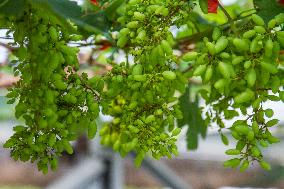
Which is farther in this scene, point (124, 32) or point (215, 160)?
point (215, 160)

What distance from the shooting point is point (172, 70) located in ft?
2.83

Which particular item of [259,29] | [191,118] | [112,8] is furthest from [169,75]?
[191,118]

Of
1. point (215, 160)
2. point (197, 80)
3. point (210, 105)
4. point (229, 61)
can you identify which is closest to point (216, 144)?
point (215, 160)

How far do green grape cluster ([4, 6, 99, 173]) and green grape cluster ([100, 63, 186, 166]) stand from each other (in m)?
0.04

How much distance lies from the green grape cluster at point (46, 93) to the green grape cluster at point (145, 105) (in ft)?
0.14

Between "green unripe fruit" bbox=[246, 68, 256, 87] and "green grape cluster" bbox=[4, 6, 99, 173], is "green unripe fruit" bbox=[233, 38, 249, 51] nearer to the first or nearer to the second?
"green unripe fruit" bbox=[246, 68, 256, 87]

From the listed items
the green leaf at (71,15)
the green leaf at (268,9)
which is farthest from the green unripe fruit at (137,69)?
the green leaf at (268,9)

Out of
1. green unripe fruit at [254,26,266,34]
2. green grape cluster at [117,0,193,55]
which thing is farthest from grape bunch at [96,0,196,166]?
green unripe fruit at [254,26,266,34]

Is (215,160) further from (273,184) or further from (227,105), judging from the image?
(227,105)

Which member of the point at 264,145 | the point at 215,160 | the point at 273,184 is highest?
the point at 215,160

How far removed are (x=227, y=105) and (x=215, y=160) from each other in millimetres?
4174

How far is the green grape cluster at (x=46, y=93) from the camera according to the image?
2.68 feet

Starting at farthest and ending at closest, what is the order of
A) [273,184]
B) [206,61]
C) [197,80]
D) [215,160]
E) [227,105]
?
[215,160] < [273,184] < [197,80] < [227,105] < [206,61]

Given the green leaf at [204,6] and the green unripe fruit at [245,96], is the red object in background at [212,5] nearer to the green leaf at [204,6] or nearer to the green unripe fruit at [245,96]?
the green leaf at [204,6]
